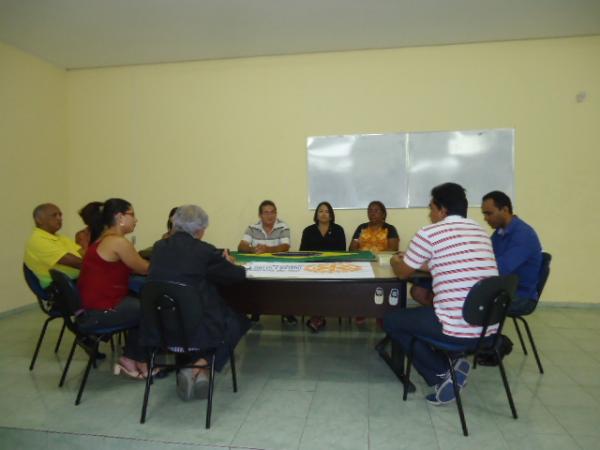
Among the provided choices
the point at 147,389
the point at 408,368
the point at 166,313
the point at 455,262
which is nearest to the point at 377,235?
the point at 408,368

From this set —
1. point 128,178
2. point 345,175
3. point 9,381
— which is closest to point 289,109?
point 345,175

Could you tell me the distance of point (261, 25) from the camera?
3818 mm

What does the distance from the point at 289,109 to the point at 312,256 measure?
2.16m

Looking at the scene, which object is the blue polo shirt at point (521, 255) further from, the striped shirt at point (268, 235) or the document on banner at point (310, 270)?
the striped shirt at point (268, 235)

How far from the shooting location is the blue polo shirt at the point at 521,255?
2.58 metres

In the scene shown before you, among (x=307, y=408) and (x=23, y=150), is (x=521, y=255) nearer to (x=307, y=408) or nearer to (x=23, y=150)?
(x=307, y=408)

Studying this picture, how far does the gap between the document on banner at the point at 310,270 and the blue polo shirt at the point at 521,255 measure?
85 cm

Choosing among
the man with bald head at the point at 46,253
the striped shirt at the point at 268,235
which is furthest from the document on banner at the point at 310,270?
the man with bald head at the point at 46,253

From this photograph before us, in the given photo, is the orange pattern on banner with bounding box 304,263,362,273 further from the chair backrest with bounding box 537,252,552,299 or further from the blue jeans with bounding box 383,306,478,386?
the chair backrest with bounding box 537,252,552,299

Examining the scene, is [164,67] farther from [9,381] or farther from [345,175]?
[9,381]

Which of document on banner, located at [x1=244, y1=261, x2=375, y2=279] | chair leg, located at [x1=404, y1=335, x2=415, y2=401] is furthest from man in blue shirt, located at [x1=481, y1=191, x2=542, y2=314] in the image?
document on banner, located at [x1=244, y1=261, x2=375, y2=279]

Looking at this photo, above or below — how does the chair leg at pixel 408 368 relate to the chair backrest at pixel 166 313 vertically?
below

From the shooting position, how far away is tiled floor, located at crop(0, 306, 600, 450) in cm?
200

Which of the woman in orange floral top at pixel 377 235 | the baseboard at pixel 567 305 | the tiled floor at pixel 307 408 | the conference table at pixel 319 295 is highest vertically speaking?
the woman in orange floral top at pixel 377 235
